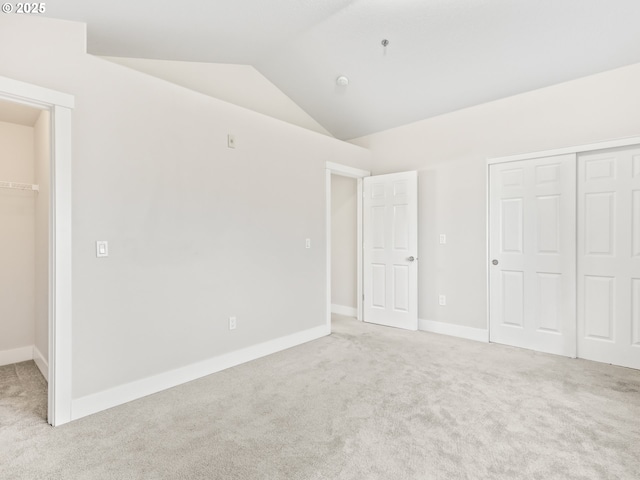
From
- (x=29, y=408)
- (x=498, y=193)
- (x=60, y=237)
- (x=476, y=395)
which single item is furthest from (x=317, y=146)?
(x=29, y=408)

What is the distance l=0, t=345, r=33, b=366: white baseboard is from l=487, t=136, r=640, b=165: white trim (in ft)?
16.8

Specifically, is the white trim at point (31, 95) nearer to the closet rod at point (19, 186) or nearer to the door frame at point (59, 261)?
the door frame at point (59, 261)

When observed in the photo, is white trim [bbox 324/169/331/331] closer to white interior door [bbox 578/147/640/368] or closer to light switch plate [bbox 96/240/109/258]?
light switch plate [bbox 96/240/109/258]

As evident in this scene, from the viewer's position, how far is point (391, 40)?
3.13 metres

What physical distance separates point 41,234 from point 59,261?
4.38 ft

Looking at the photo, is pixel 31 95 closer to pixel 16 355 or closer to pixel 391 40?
pixel 16 355

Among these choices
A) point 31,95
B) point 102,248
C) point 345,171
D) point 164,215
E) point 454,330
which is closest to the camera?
point 31,95

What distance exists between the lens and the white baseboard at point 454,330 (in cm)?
384

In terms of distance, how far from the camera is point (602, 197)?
10.3 feet

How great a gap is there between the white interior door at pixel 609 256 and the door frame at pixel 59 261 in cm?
423

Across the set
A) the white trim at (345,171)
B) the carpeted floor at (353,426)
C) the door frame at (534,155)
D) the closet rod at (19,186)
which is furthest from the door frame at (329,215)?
the closet rod at (19,186)

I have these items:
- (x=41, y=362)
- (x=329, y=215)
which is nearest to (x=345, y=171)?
(x=329, y=215)

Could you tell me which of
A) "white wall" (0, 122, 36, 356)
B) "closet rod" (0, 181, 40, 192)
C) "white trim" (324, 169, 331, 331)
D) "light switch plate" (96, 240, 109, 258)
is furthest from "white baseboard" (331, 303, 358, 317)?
"closet rod" (0, 181, 40, 192)

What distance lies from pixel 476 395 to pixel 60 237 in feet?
9.93
